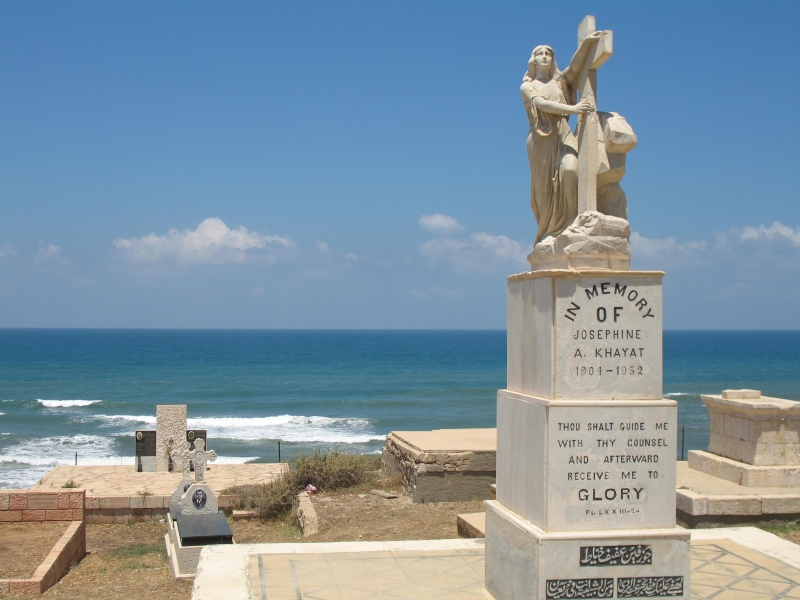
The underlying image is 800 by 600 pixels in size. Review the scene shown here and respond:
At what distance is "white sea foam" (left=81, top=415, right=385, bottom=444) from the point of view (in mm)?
32781

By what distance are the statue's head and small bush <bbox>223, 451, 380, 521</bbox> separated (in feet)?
27.4

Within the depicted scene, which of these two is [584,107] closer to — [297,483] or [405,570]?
[405,570]

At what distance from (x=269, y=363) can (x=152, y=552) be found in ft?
215

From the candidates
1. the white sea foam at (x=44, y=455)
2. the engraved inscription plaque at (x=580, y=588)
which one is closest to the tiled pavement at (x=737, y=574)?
the engraved inscription plaque at (x=580, y=588)

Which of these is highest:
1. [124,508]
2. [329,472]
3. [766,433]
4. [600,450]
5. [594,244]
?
[594,244]

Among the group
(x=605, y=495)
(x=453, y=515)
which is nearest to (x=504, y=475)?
(x=605, y=495)

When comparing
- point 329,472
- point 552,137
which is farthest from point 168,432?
point 552,137

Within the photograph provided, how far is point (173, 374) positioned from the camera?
63188 millimetres

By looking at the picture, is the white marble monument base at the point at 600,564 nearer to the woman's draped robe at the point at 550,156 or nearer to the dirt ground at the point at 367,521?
the woman's draped robe at the point at 550,156

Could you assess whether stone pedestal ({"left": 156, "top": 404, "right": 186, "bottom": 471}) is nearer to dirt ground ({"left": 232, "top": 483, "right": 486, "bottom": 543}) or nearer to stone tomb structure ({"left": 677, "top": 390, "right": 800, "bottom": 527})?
dirt ground ({"left": 232, "top": 483, "right": 486, "bottom": 543})

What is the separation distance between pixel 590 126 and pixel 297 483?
29.2ft

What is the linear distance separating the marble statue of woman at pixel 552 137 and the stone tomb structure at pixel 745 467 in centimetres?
437

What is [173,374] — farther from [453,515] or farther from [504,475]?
[504,475]

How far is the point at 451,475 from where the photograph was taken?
12.1 m
